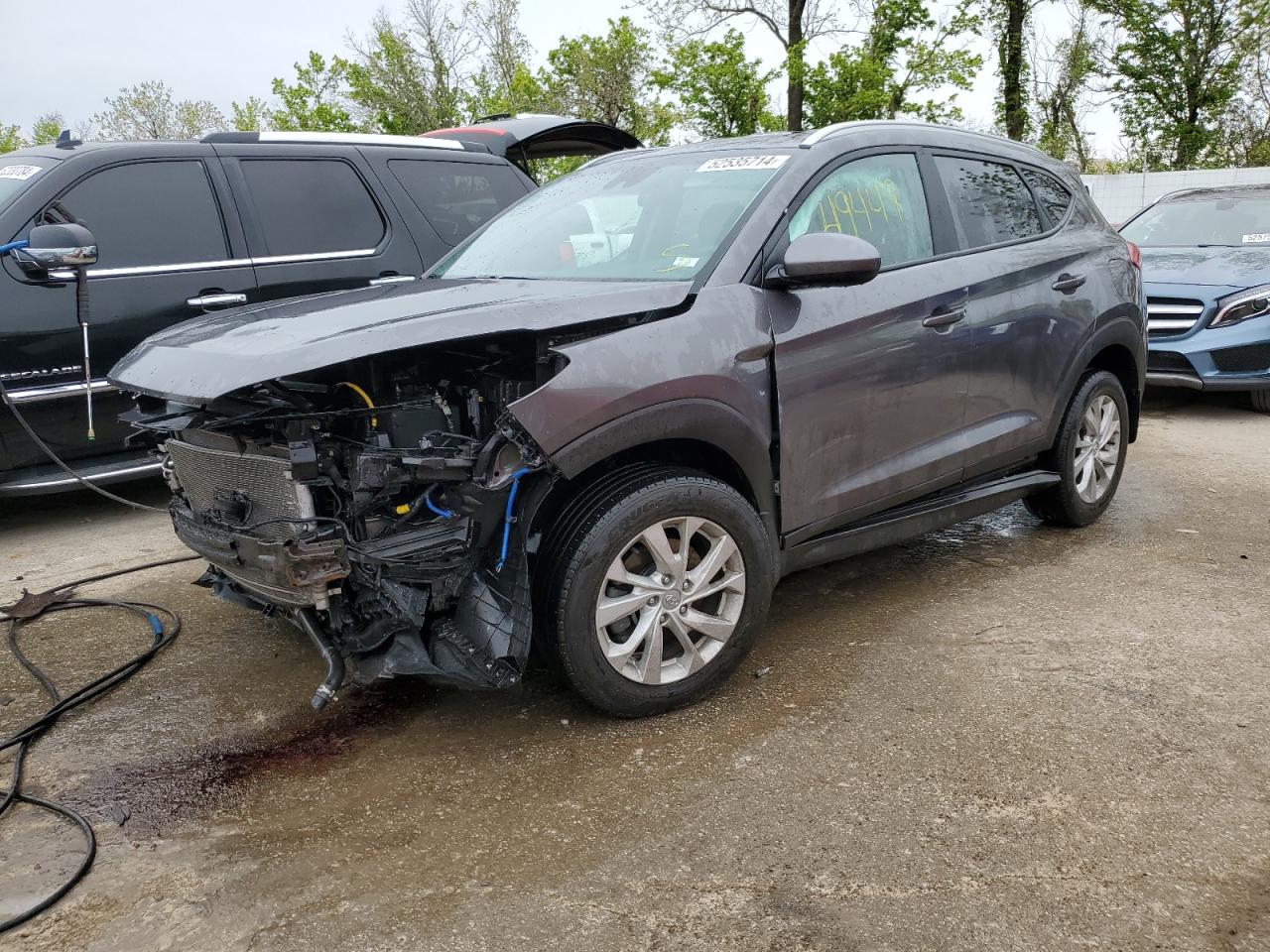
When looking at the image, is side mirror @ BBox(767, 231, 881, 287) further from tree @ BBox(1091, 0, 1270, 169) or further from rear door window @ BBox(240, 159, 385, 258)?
tree @ BBox(1091, 0, 1270, 169)

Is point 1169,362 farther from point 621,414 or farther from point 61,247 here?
point 61,247

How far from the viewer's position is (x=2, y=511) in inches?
228

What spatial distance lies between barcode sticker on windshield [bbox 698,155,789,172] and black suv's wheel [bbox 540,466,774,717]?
122 cm

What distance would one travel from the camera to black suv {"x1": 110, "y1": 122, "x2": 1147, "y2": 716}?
2.75 meters

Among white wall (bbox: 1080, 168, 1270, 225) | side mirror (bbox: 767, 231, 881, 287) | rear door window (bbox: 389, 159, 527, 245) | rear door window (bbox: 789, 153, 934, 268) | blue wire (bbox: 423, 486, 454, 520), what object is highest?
white wall (bbox: 1080, 168, 1270, 225)

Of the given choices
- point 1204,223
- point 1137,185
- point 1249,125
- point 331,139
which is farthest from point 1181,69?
point 331,139

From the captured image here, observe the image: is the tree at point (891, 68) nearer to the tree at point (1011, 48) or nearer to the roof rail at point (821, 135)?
the tree at point (1011, 48)

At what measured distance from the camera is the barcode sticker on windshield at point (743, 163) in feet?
11.7

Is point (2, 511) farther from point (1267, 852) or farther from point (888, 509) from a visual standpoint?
point (1267, 852)

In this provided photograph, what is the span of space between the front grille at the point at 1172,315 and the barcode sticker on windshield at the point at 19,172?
7.44 metres

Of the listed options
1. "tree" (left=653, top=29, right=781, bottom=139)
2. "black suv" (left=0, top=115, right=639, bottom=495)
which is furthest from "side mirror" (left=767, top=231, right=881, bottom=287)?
"tree" (left=653, top=29, right=781, bottom=139)

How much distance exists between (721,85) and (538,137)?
57.4 feet

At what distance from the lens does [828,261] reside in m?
3.12

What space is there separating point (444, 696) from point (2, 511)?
3.90m
